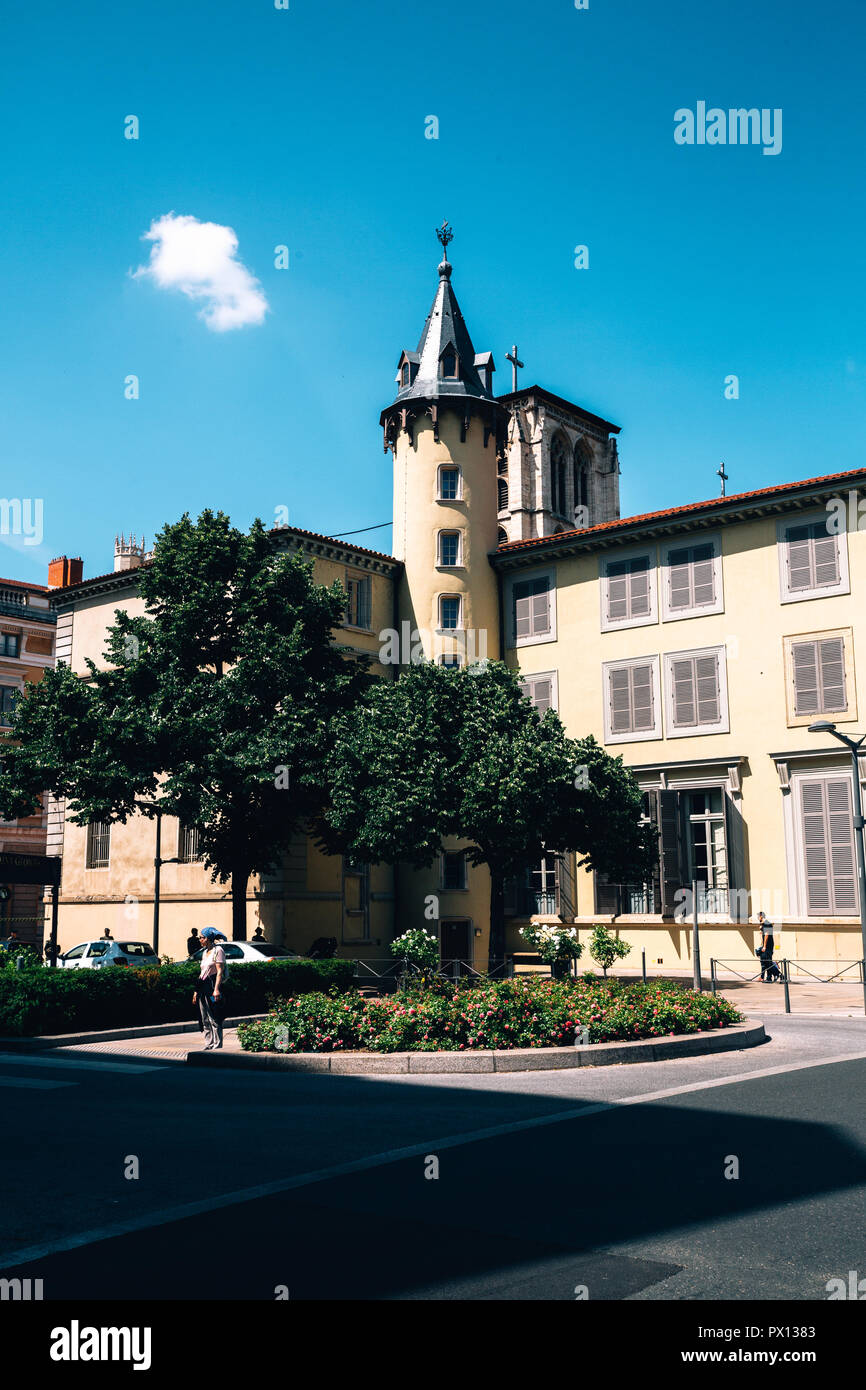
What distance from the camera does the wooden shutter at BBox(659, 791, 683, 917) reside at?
116 ft

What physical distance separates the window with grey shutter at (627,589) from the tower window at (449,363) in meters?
9.78

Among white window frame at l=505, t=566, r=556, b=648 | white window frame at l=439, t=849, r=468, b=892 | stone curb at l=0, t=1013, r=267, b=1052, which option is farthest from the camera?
white window frame at l=505, t=566, r=556, b=648

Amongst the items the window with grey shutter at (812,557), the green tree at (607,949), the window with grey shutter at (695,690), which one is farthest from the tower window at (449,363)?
the green tree at (607,949)

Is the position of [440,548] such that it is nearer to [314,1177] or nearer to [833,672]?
[833,672]

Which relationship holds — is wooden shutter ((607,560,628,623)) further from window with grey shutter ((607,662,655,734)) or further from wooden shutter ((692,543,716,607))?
wooden shutter ((692,543,716,607))

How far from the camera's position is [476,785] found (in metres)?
30.4

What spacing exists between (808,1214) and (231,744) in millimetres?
25731

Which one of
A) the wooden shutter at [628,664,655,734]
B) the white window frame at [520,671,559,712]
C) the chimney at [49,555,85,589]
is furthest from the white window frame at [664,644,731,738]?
the chimney at [49,555,85,589]

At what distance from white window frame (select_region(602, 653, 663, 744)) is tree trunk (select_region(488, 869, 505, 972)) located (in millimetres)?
7680

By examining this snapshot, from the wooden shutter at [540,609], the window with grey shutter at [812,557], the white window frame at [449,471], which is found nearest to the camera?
the window with grey shutter at [812,557]

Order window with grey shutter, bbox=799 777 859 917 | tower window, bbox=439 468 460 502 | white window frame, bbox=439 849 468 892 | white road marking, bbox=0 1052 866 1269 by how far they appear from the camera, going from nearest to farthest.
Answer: white road marking, bbox=0 1052 866 1269
window with grey shutter, bbox=799 777 859 917
white window frame, bbox=439 849 468 892
tower window, bbox=439 468 460 502

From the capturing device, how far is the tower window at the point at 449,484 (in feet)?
140

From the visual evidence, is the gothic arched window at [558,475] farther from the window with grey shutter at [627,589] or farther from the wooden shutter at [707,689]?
the wooden shutter at [707,689]
